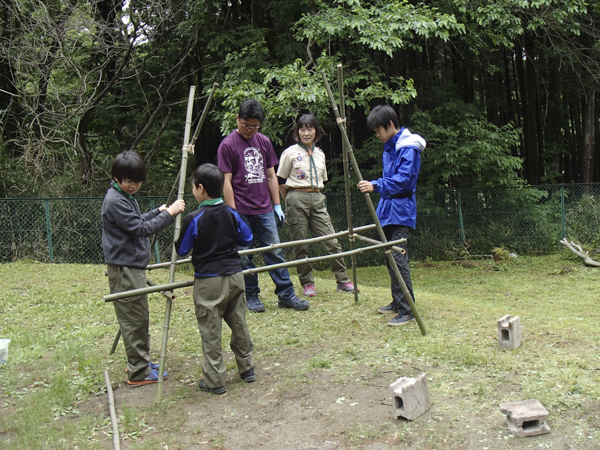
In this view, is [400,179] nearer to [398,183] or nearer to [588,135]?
[398,183]

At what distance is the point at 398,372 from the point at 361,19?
6.55 meters

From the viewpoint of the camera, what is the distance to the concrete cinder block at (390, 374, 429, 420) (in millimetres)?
2908

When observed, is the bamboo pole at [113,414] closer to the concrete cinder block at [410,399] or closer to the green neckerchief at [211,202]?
the green neckerchief at [211,202]

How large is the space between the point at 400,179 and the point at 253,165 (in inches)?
56.0

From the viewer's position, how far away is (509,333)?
384 cm

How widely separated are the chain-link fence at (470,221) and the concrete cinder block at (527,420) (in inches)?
294

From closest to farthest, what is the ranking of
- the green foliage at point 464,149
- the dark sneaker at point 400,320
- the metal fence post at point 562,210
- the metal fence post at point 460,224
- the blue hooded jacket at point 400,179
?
the blue hooded jacket at point 400,179, the dark sneaker at point 400,320, the green foliage at point 464,149, the metal fence post at point 460,224, the metal fence post at point 562,210

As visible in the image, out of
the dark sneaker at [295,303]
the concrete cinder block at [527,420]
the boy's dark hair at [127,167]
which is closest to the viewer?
the concrete cinder block at [527,420]

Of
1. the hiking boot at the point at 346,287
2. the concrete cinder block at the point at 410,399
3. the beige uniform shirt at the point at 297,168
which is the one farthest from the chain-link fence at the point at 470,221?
the concrete cinder block at the point at 410,399

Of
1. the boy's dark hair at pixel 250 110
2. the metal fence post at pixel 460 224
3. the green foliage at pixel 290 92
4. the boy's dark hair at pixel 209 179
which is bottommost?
the metal fence post at pixel 460 224

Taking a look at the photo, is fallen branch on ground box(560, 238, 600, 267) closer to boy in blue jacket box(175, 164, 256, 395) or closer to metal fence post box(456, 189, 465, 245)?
metal fence post box(456, 189, 465, 245)

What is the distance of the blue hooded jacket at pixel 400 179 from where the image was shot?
4422mm

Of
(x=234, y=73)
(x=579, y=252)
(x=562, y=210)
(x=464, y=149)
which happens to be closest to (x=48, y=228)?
(x=234, y=73)

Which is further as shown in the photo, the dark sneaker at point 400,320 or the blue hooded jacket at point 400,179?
the dark sneaker at point 400,320
